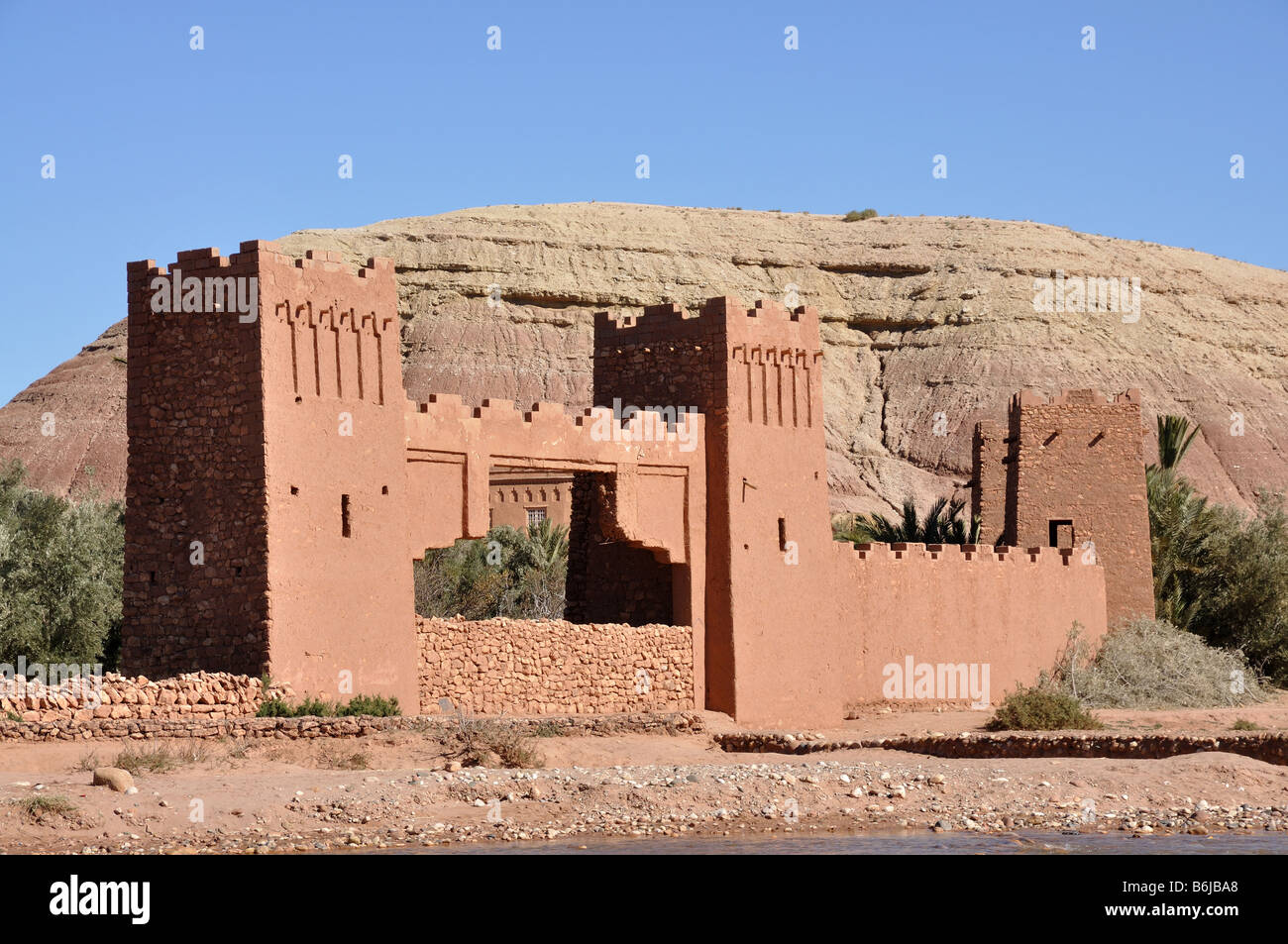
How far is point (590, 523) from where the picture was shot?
85.6 feet

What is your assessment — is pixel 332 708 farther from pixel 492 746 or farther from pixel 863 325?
pixel 863 325

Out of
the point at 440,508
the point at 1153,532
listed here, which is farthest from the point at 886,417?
the point at 440,508

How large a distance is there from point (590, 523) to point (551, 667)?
12.3 ft

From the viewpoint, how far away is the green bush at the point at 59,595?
26.4m

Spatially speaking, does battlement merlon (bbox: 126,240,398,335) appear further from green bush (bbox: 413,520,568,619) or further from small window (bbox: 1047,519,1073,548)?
small window (bbox: 1047,519,1073,548)

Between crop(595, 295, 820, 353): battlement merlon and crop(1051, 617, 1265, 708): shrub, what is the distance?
299 inches

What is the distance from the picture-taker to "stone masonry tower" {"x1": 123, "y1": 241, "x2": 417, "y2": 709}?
19.7 metres

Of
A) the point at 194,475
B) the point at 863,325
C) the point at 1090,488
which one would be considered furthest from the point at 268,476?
the point at 863,325

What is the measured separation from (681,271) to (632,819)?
60.1 m

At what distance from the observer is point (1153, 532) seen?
114 ft

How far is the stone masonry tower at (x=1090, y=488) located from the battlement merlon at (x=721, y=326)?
698 cm

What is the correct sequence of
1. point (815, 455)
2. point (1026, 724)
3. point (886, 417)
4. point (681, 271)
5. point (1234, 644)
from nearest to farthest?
point (1026, 724) < point (815, 455) < point (1234, 644) < point (886, 417) < point (681, 271)

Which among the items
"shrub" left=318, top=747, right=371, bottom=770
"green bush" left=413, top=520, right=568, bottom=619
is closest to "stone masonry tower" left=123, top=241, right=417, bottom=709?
"shrub" left=318, top=747, right=371, bottom=770
